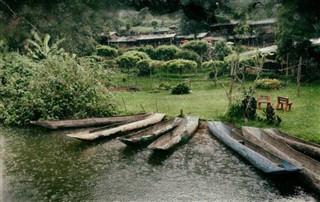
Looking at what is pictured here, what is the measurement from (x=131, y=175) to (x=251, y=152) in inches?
126

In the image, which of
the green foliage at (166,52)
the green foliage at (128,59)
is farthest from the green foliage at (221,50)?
the green foliage at (128,59)

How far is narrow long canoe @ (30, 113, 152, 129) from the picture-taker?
43.9 ft

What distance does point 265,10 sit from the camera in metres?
7.66

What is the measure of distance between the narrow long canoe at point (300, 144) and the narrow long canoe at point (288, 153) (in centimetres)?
20

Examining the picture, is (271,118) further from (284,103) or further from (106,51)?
(106,51)

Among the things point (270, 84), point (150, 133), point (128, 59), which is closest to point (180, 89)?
point (270, 84)

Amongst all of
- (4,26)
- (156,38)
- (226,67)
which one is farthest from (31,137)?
(156,38)

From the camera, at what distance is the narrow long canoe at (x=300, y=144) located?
372 inches

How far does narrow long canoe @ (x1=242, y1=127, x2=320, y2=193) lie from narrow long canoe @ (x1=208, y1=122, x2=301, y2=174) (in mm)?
293

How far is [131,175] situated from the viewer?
9250 mm

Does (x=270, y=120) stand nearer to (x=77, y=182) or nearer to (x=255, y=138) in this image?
(x=255, y=138)

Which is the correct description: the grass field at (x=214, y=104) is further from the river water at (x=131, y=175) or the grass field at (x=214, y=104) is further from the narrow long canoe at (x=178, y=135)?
the river water at (x=131, y=175)

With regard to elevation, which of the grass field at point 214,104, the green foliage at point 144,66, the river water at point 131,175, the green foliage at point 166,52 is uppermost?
the green foliage at point 166,52

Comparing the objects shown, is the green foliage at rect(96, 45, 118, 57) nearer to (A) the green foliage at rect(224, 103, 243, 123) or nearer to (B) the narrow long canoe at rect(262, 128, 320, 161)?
(A) the green foliage at rect(224, 103, 243, 123)
